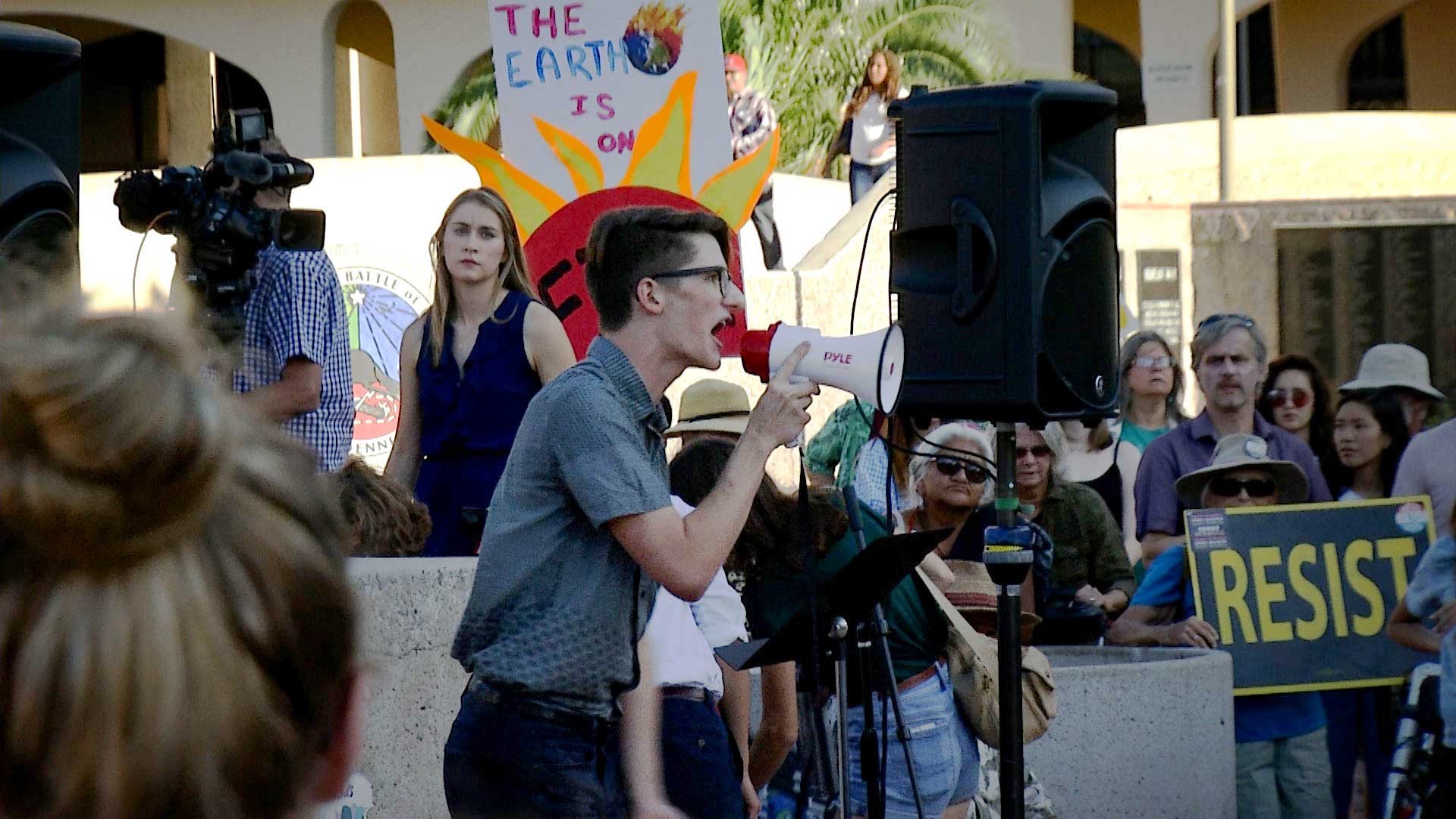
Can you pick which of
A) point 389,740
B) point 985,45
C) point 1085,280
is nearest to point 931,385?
point 1085,280

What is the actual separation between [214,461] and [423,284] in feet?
38.3

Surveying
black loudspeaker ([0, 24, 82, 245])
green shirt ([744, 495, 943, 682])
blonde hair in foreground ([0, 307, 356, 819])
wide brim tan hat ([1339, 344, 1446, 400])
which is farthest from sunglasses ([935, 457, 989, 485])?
blonde hair in foreground ([0, 307, 356, 819])

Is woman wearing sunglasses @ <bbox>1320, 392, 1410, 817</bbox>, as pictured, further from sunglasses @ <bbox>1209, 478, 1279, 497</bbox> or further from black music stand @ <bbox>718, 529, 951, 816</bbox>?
black music stand @ <bbox>718, 529, 951, 816</bbox>

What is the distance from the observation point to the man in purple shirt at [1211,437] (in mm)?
6723

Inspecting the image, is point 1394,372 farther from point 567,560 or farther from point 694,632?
point 567,560

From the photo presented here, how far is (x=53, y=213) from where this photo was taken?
3633 mm

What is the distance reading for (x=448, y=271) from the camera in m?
5.49

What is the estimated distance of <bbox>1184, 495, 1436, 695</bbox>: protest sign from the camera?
19.9ft

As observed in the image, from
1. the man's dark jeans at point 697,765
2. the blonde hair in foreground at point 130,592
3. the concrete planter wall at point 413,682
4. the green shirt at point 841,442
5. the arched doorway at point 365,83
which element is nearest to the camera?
the blonde hair in foreground at point 130,592

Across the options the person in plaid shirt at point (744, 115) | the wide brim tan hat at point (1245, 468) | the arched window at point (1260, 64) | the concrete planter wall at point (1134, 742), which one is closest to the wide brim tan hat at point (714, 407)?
the concrete planter wall at point (1134, 742)

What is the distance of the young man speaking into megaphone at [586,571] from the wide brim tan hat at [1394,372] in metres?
4.76

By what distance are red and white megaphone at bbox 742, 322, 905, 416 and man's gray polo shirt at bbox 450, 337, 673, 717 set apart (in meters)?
0.29

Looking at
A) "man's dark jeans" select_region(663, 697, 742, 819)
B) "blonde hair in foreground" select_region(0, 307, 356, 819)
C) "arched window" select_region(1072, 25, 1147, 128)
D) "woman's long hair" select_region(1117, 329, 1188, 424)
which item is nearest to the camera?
"blonde hair in foreground" select_region(0, 307, 356, 819)

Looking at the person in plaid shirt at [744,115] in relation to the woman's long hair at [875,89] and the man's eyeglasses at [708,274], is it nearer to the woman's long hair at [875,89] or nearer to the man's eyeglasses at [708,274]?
the woman's long hair at [875,89]
